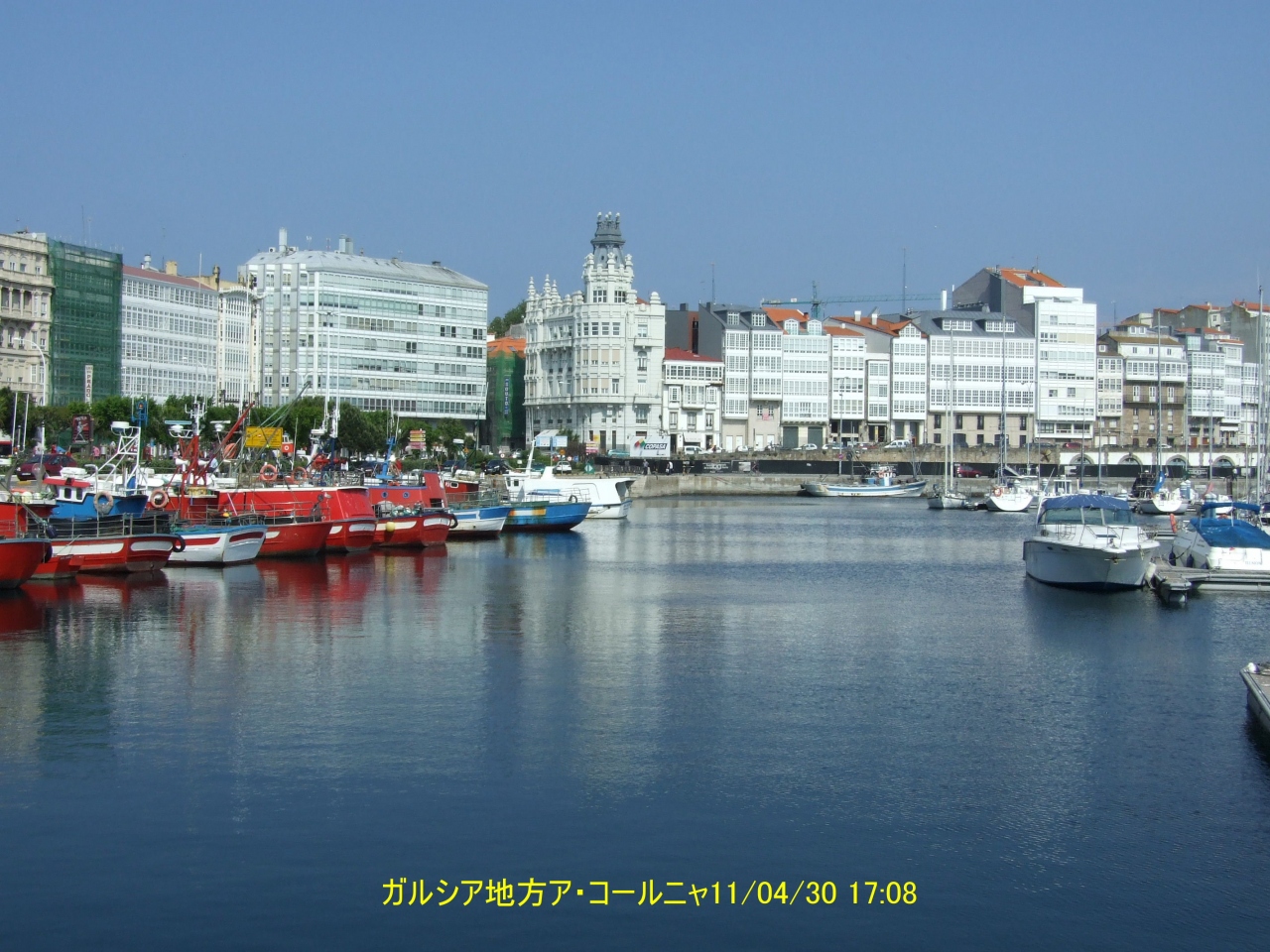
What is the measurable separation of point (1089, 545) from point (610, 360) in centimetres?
9719

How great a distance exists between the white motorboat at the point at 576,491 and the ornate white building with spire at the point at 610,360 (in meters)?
50.4

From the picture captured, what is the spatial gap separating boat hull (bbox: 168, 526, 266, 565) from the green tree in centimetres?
13860

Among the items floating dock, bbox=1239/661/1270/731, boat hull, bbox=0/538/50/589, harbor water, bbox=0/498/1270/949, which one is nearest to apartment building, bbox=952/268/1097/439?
harbor water, bbox=0/498/1270/949

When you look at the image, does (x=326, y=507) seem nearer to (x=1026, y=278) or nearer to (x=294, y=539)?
(x=294, y=539)

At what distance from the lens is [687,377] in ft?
468

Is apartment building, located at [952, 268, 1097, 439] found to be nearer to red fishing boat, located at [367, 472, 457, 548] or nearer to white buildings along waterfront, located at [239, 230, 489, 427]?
white buildings along waterfront, located at [239, 230, 489, 427]

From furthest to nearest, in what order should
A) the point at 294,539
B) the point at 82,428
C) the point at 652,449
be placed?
the point at 652,449 → the point at 82,428 → the point at 294,539

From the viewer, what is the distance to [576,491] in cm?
8106

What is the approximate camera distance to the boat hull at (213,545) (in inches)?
1845

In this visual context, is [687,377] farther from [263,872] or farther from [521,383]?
[263,872]

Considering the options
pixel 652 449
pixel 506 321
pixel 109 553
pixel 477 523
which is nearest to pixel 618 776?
pixel 109 553

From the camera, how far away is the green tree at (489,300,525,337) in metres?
187

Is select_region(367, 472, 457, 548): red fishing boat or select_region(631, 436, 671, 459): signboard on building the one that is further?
select_region(631, 436, 671, 459): signboard on building

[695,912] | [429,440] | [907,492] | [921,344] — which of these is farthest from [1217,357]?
[695,912]
